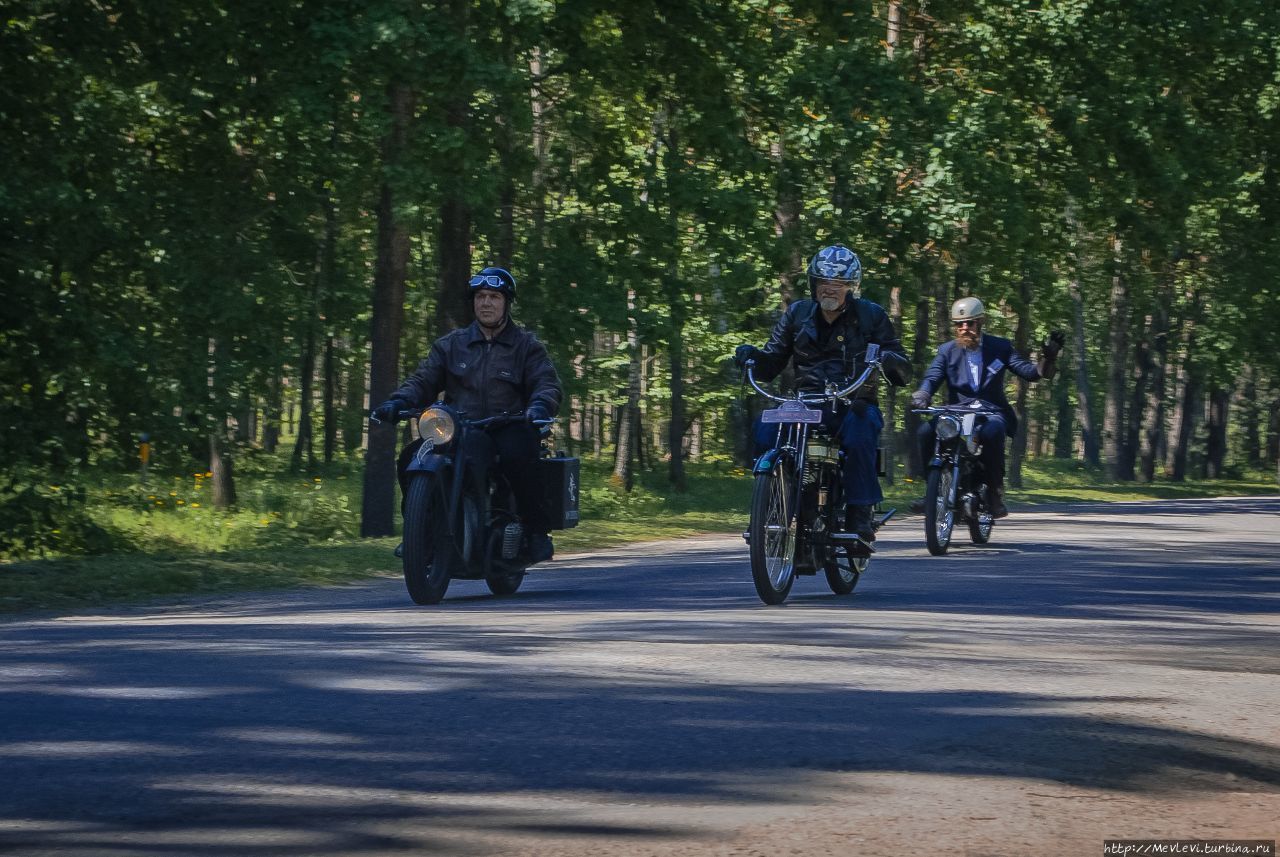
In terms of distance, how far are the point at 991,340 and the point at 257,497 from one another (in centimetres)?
1806

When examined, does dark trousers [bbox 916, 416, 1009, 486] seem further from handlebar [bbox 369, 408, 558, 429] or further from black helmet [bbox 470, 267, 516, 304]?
black helmet [bbox 470, 267, 516, 304]

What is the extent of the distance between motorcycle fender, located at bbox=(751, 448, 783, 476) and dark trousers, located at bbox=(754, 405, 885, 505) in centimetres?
46

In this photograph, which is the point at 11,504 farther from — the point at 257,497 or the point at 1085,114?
the point at 1085,114

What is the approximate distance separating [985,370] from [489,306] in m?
6.82

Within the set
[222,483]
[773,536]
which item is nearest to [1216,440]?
[222,483]

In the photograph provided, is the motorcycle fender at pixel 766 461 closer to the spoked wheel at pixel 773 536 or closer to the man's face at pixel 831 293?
the spoked wheel at pixel 773 536

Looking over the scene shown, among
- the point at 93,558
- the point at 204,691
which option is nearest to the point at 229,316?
the point at 93,558

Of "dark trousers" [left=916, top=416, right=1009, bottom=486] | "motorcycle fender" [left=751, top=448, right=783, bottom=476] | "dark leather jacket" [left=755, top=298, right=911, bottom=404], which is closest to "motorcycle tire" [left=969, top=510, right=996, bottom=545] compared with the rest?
"dark trousers" [left=916, top=416, right=1009, bottom=486]

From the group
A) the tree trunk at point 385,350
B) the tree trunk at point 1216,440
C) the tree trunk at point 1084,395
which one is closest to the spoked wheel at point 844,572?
the tree trunk at point 385,350

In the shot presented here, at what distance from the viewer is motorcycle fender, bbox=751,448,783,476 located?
37.6ft

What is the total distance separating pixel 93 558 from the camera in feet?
51.0

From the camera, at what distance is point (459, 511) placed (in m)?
12.1

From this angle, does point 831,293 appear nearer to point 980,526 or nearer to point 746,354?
point 746,354

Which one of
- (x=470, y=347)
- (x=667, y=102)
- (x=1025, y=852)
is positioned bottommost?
(x=1025, y=852)
